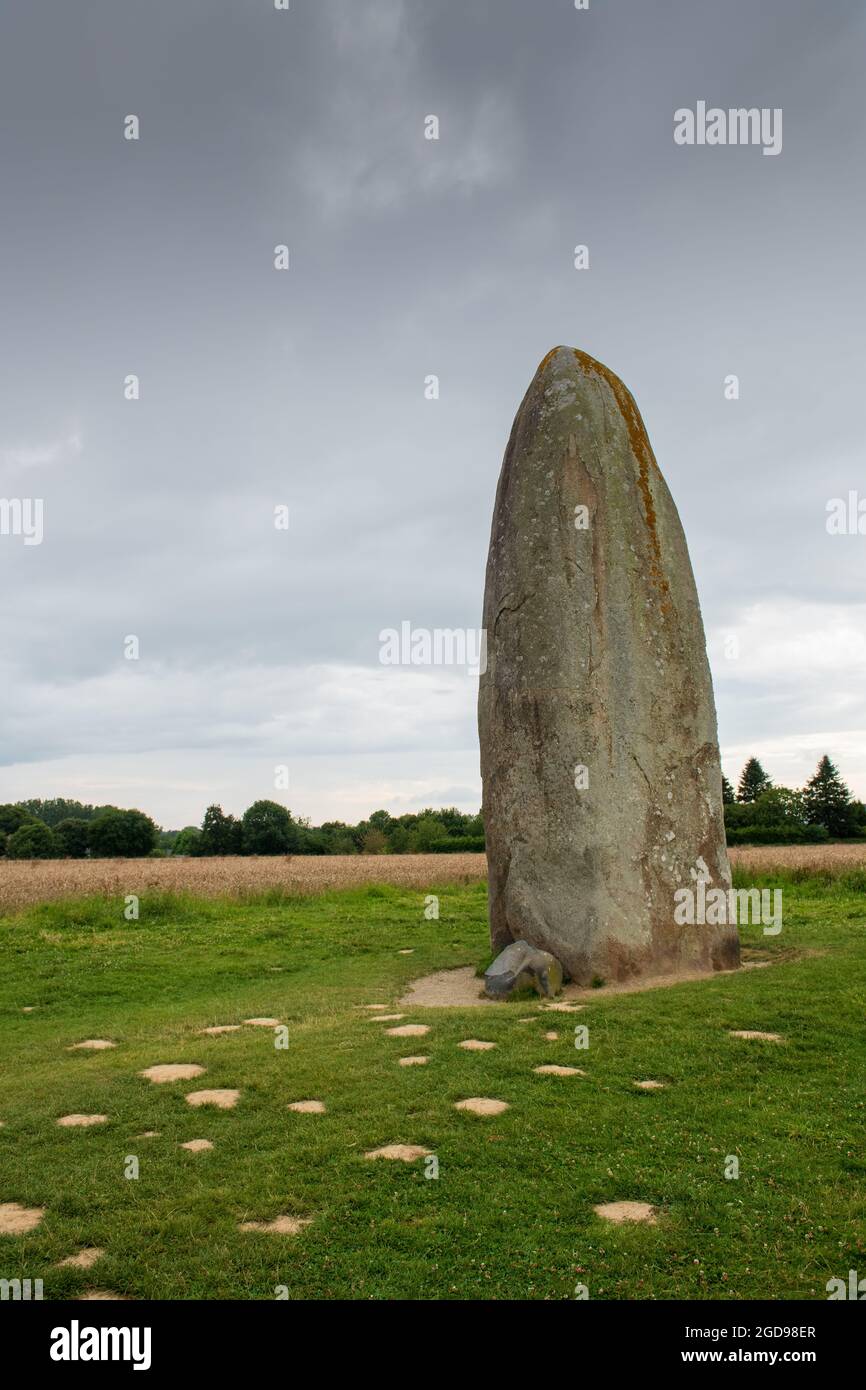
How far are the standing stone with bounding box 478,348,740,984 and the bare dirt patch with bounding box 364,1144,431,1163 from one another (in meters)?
6.25

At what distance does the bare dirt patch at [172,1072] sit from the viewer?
8.52 meters

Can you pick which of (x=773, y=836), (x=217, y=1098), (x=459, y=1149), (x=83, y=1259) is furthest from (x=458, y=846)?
(x=83, y=1259)

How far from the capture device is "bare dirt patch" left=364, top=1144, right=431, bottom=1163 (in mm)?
6324

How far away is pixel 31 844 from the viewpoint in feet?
253

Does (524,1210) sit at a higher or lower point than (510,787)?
lower

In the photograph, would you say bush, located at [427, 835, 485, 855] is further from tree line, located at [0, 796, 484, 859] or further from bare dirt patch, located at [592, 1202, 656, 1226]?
bare dirt patch, located at [592, 1202, 656, 1226]

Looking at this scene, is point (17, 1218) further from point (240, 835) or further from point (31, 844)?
point (31, 844)

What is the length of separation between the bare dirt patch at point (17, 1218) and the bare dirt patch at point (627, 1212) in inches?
130

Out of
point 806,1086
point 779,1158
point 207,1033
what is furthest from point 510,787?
point 779,1158

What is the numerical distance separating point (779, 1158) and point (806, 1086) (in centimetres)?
170

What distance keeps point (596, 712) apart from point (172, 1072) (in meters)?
7.25
